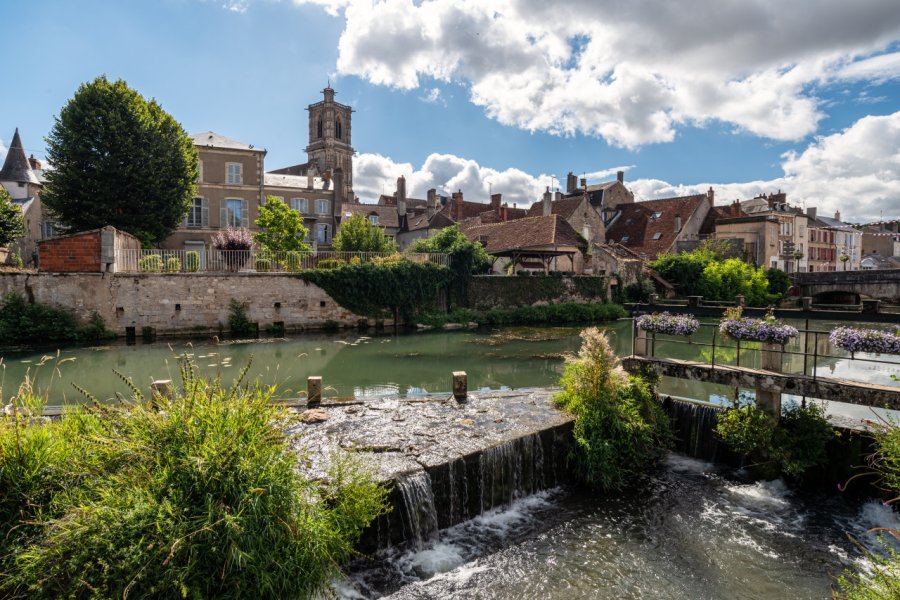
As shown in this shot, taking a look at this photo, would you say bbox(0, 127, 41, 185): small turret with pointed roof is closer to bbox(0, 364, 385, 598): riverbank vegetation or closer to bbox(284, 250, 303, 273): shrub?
bbox(284, 250, 303, 273): shrub

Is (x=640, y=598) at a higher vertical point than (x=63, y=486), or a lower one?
lower

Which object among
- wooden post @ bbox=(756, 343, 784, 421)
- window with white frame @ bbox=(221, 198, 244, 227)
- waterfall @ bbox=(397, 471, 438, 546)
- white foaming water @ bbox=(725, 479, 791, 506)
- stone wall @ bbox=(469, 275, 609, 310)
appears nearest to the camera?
waterfall @ bbox=(397, 471, 438, 546)

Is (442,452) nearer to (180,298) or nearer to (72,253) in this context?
(180,298)

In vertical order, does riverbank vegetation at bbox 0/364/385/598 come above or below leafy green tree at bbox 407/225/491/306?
below

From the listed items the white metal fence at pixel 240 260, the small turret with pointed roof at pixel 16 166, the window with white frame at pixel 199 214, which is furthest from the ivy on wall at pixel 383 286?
the small turret with pointed roof at pixel 16 166

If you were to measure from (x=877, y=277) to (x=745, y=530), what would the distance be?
38.3 metres

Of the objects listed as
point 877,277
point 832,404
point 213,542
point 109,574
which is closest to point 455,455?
point 213,542

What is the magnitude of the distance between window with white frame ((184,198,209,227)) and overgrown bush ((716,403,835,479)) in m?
32.2

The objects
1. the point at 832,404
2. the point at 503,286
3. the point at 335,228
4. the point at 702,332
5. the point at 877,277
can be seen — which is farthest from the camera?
the point at 335,228

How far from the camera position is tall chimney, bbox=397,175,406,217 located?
48.3 m

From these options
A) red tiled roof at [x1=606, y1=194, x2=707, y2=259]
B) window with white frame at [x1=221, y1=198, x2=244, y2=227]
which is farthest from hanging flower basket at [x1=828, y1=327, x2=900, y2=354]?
window with white frame at [x1=221, y1=198, x2=244, y2=227]

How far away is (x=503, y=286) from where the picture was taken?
28516 millimetres

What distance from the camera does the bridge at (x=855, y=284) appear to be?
34500mm

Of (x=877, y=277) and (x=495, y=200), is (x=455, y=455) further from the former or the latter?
(x=877, y=277)
